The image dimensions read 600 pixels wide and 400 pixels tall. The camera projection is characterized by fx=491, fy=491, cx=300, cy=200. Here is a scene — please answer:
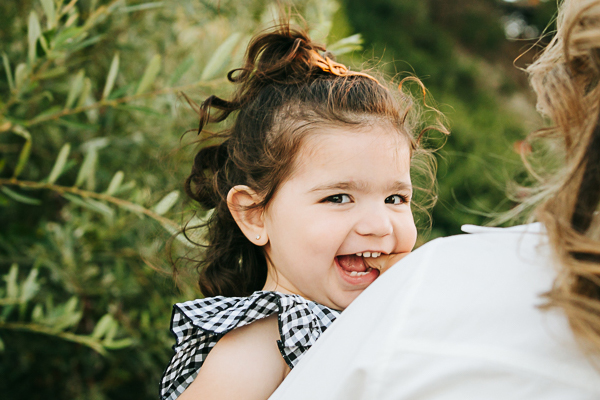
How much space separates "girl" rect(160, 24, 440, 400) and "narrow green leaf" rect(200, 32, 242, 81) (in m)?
0.12

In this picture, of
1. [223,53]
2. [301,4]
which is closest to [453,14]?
[301,4]

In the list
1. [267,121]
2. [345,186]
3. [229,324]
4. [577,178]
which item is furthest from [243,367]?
[577,178]

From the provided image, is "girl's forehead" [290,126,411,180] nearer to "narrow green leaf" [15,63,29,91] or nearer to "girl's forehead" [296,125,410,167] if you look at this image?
"girl's forehead" [296,125,410,167]

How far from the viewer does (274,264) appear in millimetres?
1493

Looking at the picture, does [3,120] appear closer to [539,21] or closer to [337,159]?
[337,159]

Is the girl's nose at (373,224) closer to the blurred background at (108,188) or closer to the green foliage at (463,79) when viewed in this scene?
the blurred background at (108,188)

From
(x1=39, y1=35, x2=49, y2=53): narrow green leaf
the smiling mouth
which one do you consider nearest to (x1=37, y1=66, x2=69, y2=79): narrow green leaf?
(x1=39, y1=35, x2=49, y2=53): narrow green leaf

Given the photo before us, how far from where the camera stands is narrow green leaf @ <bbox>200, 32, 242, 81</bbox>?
1743 mm

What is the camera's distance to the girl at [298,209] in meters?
1.21

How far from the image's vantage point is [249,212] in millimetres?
1513

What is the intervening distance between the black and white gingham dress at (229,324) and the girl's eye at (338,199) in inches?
10.8

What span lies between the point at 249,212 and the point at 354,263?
1.20 ft

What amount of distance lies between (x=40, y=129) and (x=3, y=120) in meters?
0.68

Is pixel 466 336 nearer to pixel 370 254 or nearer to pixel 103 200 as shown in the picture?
pixel 370 254
